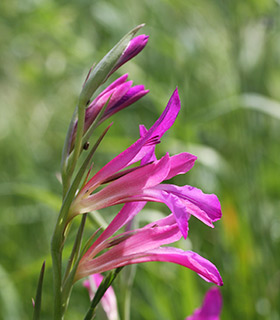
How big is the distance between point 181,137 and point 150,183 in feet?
3.01

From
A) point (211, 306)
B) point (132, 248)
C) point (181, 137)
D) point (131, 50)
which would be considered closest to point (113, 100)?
point (131, 50)

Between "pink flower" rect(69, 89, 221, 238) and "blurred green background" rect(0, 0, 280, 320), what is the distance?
1.68ft

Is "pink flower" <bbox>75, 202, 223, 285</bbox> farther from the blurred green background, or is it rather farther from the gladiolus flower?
the blurred green background

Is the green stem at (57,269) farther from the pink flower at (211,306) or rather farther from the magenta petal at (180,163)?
the pink flower at (211,306)

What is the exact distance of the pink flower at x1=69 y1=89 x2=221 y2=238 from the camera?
21.0 inches

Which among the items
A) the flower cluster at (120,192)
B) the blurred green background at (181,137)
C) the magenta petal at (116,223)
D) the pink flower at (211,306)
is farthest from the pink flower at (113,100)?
the blurred green background at (181,137)

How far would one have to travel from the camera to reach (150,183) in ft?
1.80

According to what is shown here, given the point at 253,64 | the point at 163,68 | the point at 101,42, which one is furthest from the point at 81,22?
the point at 253,64

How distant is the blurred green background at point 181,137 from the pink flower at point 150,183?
1.68ft

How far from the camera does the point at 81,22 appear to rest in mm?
2619

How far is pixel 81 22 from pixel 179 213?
2271 millimetres

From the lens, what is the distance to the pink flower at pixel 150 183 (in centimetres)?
53

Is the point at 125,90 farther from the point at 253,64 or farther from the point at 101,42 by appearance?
the point at 101,42

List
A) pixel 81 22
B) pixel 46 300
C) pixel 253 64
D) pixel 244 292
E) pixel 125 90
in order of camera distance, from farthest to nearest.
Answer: pixel 81 22 → pixel 253 64 → pixel 46 300 → pixel 244 292 → pixel 125 90
